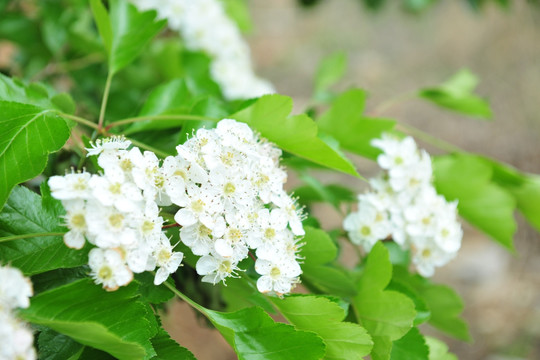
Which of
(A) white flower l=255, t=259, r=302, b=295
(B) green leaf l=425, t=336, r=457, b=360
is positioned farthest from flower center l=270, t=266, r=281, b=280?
(B) green leaf l=425, t=336, r=457, b=360

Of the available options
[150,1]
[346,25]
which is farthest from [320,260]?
[346,25]

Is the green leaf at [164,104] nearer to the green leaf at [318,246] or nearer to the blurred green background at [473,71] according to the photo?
the green leaf at [318,246]

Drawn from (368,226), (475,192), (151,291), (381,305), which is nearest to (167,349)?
(151,291)

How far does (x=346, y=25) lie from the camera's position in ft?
17.1

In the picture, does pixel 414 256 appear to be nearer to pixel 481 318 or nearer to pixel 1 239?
pixel 1 239

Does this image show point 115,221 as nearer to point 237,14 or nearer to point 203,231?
point 203,231

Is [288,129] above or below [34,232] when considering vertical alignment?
above

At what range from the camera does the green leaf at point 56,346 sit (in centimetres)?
57

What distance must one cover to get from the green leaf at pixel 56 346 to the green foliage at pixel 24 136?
14 centimetres

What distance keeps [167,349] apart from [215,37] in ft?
3.24

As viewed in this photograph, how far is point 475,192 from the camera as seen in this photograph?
955 mm

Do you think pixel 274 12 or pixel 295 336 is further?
pixel 274 12

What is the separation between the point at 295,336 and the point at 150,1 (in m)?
1.04

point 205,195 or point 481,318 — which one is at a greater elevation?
point 205,195
